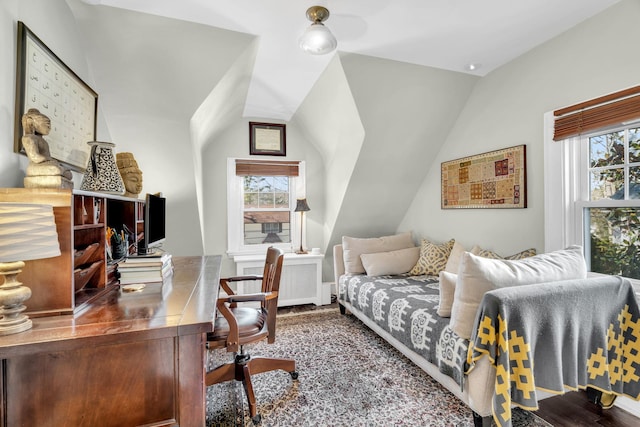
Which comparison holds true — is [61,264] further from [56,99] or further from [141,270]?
[56,99]

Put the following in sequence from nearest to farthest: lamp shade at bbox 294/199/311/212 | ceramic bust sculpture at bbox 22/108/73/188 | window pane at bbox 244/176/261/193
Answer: ceramic bust sculpture at bbox 22/108/73/188
lamp shade at bbox 294/199/311/212
window pane at bbox 244/176/261/193

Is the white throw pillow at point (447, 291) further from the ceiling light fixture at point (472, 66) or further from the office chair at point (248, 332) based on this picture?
the ceiling light fixture at point (472, 66)

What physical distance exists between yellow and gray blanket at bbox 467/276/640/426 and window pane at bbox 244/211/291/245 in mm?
2828

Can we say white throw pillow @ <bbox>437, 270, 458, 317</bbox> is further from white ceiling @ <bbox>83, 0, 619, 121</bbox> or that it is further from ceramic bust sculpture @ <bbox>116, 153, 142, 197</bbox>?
ceramic bust sculpture @ <bbox>116, 153, 142, 197</bbox>

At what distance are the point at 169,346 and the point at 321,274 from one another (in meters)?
2.84

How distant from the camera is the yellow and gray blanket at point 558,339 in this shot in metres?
1.40

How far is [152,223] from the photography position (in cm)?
203

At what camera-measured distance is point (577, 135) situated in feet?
6.72

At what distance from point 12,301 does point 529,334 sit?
2.02m

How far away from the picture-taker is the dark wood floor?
166cm

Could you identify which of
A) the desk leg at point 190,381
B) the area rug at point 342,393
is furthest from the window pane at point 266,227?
the desk leg at point 190,381

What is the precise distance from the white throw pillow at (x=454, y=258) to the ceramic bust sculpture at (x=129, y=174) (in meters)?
2.65

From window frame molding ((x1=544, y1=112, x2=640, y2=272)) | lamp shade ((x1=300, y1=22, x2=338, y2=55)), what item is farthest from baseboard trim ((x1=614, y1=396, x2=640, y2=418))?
lamp shade ((x1=300, y1=22, x2=338, y2=55))

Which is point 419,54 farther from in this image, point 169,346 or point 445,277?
point 169,346
